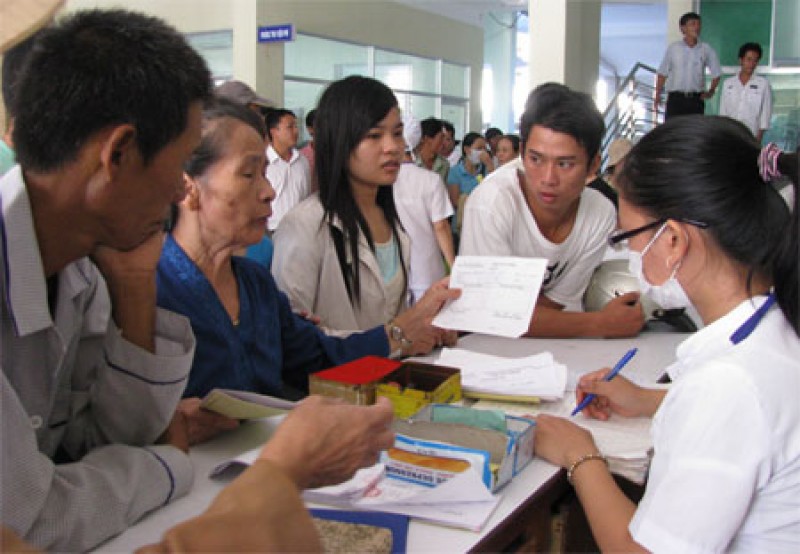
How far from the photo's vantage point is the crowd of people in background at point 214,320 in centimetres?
99

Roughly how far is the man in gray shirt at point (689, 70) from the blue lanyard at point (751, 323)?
7.84 m

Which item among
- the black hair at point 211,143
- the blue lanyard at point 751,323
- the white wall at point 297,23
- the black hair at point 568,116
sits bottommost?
the blue lanyard at point 751,323

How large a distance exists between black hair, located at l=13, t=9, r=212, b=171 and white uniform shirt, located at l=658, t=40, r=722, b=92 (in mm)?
8485

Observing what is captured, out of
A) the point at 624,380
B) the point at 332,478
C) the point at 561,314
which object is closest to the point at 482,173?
the point at 561,314

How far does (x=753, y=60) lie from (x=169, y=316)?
9266mm

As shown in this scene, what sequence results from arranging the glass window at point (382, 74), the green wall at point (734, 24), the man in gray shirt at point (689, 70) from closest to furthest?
the man in gray shirt at point (689, 70) < the green wall at point (734, 24) < the glass window at point (382, 74)

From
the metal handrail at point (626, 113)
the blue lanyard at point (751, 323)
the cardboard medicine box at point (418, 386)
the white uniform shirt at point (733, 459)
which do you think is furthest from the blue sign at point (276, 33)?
the white uniform shirt at point (733, 459)

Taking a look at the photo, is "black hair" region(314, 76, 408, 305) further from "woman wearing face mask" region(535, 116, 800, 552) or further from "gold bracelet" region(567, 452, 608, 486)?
"gold bracelet" region(567, 452, 608, 486)

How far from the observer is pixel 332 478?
1076 millimetres

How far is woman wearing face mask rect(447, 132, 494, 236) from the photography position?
8641mm

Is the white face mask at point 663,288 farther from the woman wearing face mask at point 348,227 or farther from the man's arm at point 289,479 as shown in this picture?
the woman wearing face mask at point 348,227

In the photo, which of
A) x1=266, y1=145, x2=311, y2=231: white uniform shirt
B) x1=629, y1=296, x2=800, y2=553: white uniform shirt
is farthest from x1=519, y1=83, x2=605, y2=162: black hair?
x1=266, y1=145, x2=311, y2=231: white uniform shirt

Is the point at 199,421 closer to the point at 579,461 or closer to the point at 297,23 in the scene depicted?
the point at 579,461

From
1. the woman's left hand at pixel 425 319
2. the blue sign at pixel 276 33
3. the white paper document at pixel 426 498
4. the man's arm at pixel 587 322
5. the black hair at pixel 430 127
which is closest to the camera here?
the white paper document at pixel 426 498
